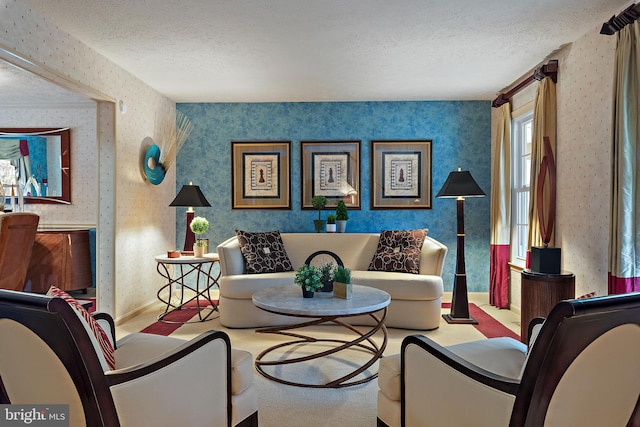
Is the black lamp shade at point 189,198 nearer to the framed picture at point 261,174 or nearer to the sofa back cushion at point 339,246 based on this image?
the framed picture at point 261,174

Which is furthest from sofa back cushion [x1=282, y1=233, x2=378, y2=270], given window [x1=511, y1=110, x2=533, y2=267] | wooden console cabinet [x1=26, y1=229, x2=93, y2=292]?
wooden console cabinet [x1=26, y1=229, x2=93, y2=292]

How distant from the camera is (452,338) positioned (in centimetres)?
375

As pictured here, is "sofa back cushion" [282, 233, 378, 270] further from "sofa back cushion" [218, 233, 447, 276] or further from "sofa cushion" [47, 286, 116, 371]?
"sofa cushion" [47, 286, 116, 371]

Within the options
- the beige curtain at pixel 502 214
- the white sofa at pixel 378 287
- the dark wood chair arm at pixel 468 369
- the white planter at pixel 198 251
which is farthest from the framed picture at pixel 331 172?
the dark wood chair arm at pixel 468 369

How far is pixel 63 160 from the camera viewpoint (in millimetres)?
5676

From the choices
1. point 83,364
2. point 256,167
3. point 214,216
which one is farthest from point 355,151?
point 83,364

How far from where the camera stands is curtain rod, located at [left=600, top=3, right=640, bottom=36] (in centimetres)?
265

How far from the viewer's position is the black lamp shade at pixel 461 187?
419 cm

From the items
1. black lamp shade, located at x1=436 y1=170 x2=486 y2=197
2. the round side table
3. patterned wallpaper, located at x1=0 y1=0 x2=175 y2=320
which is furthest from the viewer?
the round side table

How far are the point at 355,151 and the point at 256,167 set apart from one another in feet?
4.23

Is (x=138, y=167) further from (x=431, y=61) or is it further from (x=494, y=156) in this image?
(x=494, y=156)

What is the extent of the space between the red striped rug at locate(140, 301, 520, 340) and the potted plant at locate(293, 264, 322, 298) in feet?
5.33

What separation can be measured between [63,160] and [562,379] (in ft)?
20.2

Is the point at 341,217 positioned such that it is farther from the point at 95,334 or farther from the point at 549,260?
the point at 95,334
